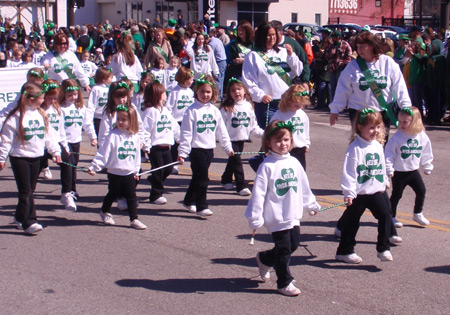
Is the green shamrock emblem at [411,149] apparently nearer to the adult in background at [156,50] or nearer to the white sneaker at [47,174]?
the white sneaker at [47,174]

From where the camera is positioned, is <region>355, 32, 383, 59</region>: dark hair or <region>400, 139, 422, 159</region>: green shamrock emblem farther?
<region>355, 32, 383, 59</region>: dark hair

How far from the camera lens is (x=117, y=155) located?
7527mm

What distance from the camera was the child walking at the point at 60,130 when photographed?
331 inches

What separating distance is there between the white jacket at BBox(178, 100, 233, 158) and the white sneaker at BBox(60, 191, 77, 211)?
1.47m

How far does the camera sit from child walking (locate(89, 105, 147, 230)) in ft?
24.7

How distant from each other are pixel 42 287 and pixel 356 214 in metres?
2.78

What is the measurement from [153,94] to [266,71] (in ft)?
4.77

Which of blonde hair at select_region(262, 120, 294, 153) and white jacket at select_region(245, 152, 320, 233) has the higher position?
blonde hair at select_region(262, 120, 294, 153)

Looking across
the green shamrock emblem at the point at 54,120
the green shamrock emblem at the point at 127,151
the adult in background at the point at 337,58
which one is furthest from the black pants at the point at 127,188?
the adult in background at the point at 337,58

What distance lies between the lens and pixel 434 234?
7.36m

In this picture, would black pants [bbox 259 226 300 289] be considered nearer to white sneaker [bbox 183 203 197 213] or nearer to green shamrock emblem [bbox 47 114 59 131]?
white sneaker [bbox 183 203 197 213]

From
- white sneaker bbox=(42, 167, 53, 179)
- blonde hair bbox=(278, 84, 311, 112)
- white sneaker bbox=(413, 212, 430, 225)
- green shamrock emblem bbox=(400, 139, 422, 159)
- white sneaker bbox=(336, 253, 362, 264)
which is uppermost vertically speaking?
blonde hair bbox=(278, 84, 311, 112)

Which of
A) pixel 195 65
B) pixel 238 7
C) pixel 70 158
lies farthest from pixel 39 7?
pixel 70 158

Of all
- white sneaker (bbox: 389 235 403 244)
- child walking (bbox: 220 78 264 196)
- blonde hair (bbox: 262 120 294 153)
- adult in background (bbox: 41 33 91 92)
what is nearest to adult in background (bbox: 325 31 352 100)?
adult in background (bbox: 41 33 91 92)
